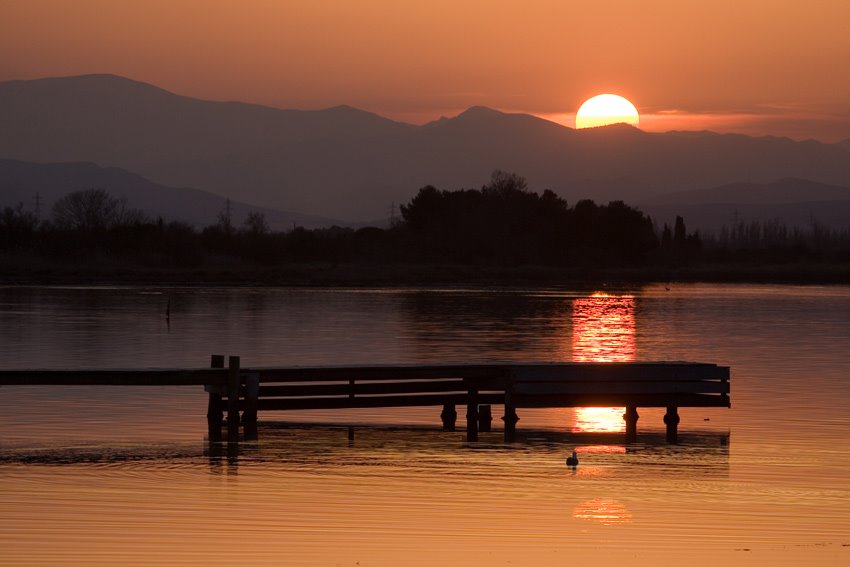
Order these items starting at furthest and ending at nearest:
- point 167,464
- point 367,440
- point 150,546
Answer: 1. point 367,440
2. point 167,464
3. point 150,546

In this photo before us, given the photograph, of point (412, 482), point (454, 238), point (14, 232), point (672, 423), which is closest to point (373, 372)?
point (672, 423)

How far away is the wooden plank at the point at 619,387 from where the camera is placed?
2569 centimetres

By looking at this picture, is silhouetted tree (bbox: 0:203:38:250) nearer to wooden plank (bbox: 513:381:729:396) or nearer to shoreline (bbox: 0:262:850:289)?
shoreline (bbox: 0:262:850:289)

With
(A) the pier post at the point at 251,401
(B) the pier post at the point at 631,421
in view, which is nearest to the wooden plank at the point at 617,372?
(B) the pier post at the point at 631,421

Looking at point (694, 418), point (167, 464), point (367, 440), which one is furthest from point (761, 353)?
point (167, 464)

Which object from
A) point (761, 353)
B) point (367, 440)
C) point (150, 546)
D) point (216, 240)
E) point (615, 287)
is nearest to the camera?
point (150, 546)

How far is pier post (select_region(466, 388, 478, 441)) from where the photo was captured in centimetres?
2581

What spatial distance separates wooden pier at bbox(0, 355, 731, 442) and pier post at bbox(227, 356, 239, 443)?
0.7 inches

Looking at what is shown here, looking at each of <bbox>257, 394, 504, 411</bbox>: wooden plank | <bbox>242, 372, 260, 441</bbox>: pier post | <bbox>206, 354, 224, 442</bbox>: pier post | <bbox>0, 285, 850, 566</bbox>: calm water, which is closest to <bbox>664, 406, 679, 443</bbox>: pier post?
<bbox>0, 285, 850, 566</bbox>: calm water

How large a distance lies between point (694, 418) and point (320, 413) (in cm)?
766

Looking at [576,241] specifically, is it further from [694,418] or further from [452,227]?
[694,418]

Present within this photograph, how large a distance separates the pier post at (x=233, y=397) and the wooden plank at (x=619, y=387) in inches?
196

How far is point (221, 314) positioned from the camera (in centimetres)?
6994

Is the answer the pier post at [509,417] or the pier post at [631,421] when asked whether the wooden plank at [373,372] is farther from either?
the pier post at [631,421]
